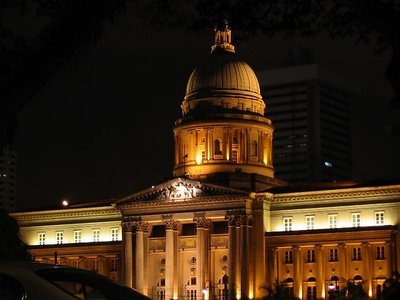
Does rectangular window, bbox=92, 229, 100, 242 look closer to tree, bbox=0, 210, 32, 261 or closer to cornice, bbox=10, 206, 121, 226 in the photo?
cornice, bbox=10, 206, 121, 226

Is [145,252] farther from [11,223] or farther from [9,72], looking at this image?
[9,72]

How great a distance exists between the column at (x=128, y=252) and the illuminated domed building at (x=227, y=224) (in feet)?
0.37

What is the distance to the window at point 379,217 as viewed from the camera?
13462 cm

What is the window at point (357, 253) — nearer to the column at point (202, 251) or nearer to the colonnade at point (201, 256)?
the colonnade at point (201, 256)

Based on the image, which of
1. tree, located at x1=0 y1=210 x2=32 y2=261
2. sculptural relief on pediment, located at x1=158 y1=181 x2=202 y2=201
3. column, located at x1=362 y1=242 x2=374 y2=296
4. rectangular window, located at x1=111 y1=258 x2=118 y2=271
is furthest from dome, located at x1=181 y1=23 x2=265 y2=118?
tree, located at x1=0 y1=210 x2=32 y2=261

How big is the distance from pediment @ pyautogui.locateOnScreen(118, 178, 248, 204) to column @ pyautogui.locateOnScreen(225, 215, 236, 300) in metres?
3.18

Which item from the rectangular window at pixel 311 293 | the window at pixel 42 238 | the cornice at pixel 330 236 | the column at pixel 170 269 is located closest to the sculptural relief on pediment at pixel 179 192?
the column at pixel 170 269

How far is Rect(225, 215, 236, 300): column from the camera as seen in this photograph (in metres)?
136

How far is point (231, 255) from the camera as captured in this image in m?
138

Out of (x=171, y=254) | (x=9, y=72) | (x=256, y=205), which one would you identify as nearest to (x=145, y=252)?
(x=171, y=254)

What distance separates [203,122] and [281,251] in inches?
837

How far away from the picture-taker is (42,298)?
18141 mm

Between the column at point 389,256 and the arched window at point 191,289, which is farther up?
the column at point 389,256

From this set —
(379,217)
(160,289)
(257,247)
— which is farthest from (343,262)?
(160,289)
